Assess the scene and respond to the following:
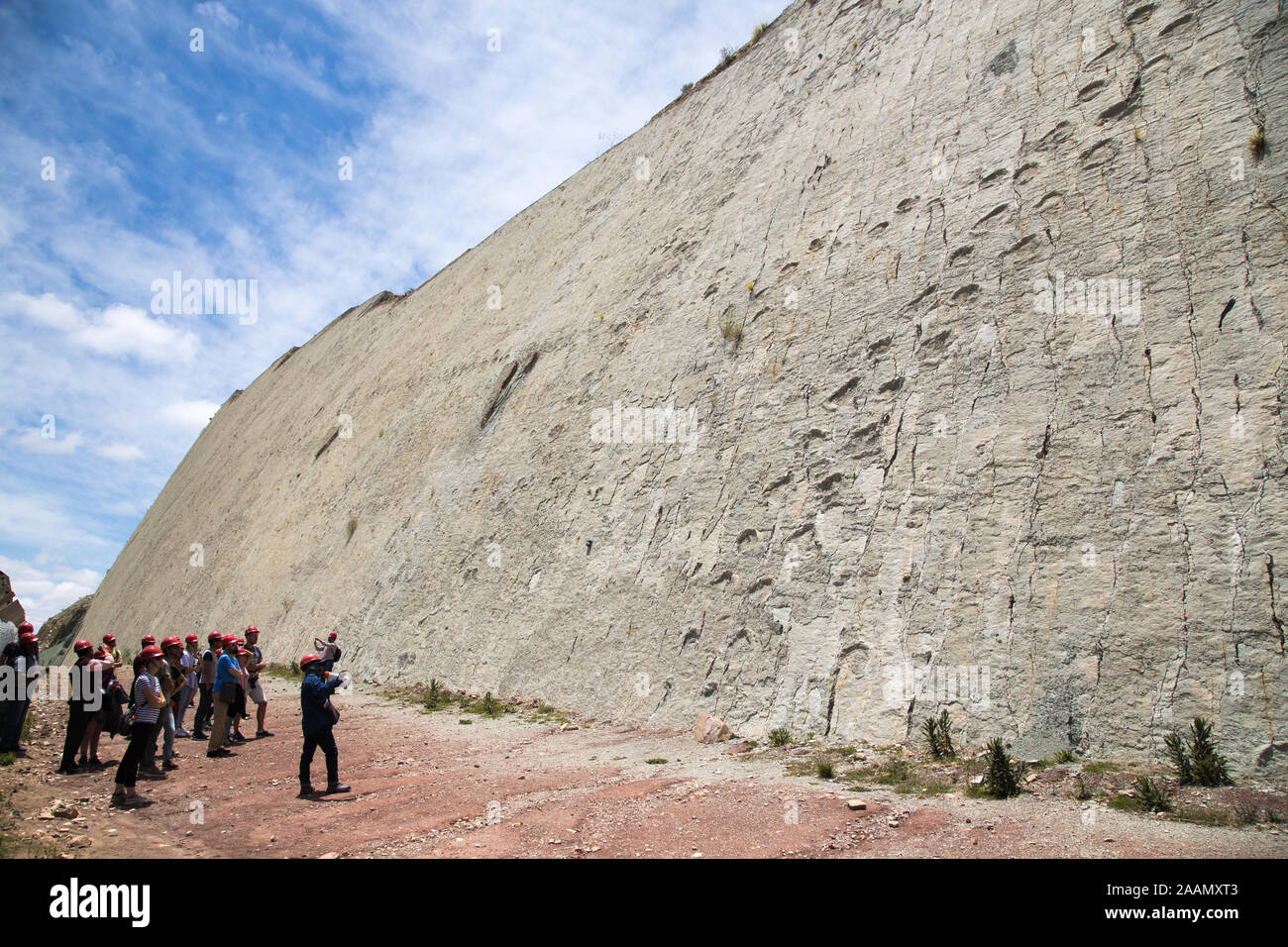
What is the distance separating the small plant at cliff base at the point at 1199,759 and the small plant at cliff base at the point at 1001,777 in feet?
3.94

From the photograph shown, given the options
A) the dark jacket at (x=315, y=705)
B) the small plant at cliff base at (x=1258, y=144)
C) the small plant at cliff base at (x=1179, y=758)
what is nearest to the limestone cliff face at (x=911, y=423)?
the small plant at cliff base at (x=1258, y=144)

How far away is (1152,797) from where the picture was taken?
561 cm

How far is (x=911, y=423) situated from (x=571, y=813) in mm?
6783

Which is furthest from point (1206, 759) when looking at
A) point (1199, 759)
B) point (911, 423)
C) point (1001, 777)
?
point (911, 423)

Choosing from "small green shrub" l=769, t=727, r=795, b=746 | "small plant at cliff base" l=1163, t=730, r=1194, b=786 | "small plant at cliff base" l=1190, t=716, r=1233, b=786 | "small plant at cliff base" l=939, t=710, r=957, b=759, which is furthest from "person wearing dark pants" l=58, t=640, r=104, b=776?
"small plant at cliff base" l=1190, t=716, r=1233, b=786

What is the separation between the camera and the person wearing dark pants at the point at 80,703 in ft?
27.4

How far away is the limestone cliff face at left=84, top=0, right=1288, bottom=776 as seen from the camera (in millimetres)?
7379

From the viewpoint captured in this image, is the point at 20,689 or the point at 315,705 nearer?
the point at 315,705

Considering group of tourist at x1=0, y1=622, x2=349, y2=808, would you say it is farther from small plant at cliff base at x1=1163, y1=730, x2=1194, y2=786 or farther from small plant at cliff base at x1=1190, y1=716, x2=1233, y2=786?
small plant at cliff base at x1=1190, y1=716, x2=1233, y2=786

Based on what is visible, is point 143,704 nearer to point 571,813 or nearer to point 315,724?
point 315,724

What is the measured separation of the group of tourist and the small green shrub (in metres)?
4.89

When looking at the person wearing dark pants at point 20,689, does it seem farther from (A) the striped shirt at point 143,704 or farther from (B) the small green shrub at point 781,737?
(B) the small green shrub at point 781,737

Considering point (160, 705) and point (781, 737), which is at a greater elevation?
point (160, 705)
